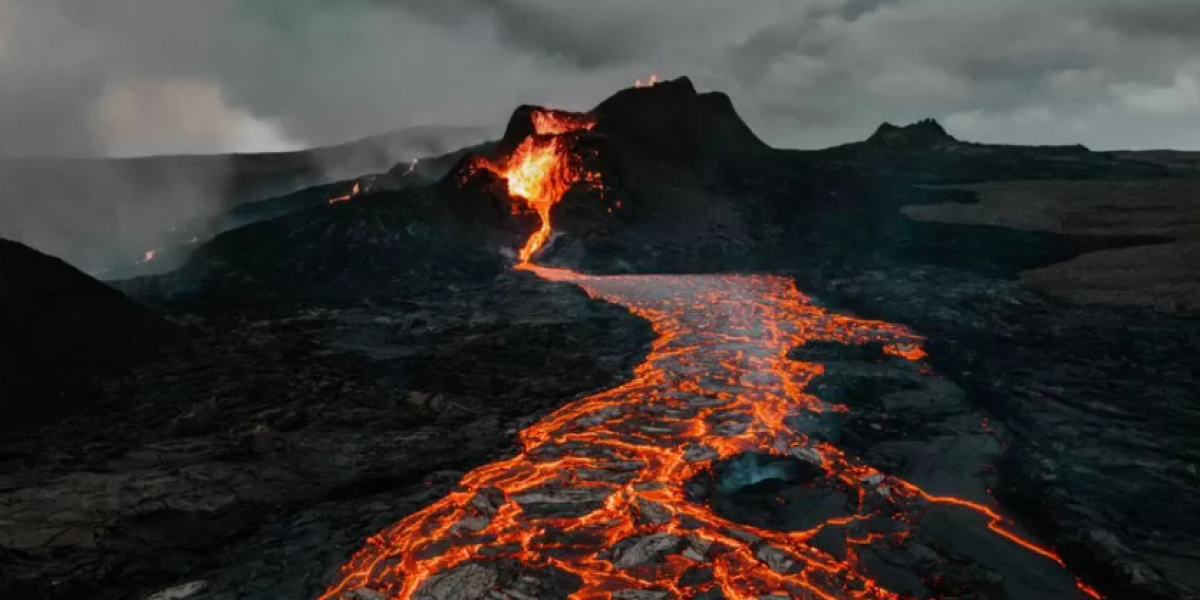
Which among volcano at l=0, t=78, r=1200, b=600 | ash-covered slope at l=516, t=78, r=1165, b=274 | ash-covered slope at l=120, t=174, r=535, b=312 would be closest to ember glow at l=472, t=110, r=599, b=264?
ash-covered slope at l=516, t=78, r=1165, b=274

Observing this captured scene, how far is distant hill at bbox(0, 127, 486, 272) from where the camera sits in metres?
57.2

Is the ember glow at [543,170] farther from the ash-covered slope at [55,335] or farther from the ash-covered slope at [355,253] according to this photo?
the ash-covered slope at [55,335]

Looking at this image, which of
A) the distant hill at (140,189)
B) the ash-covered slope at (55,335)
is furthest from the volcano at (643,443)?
the distant hill at (140,189)

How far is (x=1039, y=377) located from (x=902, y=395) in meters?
3.85

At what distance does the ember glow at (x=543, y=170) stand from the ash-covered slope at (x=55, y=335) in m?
22.3

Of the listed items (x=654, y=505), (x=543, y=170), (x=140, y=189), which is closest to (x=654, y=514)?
(x=654, y=505)

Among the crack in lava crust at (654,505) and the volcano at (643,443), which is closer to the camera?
the crack in lava crust at (654,505)

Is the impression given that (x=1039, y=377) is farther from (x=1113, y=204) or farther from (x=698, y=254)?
(x=1113, y=204)

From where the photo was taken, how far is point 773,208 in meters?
41.2

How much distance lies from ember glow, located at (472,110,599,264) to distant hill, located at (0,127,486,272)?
42.0 metres

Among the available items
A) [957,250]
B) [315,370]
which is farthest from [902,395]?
[957,250]

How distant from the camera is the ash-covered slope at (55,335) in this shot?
12.7 m

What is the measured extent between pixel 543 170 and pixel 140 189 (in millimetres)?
58178

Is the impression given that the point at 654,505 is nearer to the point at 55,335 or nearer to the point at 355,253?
the point at 55,335
